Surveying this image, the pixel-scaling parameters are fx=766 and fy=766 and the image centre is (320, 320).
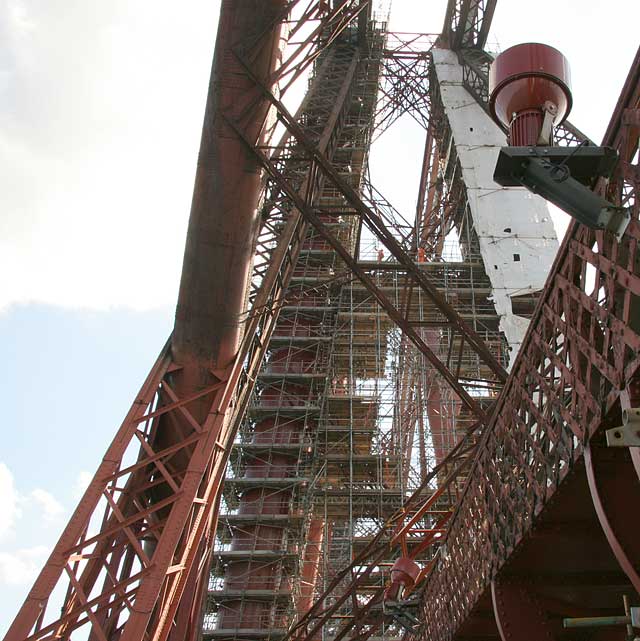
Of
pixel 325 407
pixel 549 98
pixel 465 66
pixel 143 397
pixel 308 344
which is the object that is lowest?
pixel 549 98

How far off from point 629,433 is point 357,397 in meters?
18.7

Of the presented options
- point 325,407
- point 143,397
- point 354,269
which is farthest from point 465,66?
point 143,397

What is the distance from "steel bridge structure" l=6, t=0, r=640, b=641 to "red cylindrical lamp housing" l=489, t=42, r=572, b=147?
0.32 m

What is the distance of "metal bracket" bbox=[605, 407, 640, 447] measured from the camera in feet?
11.3

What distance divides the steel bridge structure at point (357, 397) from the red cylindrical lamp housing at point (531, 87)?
1.07ft

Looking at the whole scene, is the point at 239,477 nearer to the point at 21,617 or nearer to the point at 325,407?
the point at 325,407

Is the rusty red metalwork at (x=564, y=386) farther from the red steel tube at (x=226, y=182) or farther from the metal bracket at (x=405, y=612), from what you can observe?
the metal bracket at (x=405, y=612)

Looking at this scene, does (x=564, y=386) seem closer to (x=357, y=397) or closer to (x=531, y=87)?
(x=531, y=87)

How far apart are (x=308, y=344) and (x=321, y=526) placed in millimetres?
5319

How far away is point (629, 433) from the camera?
3441mm

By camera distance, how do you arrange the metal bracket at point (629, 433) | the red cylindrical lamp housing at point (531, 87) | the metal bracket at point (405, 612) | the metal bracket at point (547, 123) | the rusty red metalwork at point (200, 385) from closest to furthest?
the metal bracket at point (629, 433) → the metal bracket at point (547, 123) → the red cylindrical lamp housing at point (531, 87) → the rusty red metalwork at point (200, 385) → the metal bracket at point (405, 612)

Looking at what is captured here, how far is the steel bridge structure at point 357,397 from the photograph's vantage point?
4.64 meters

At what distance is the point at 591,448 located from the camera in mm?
4215

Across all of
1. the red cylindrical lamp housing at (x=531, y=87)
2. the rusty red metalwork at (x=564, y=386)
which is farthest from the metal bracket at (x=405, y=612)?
the red cylindrical lamp housing at (x=531, y=87)
